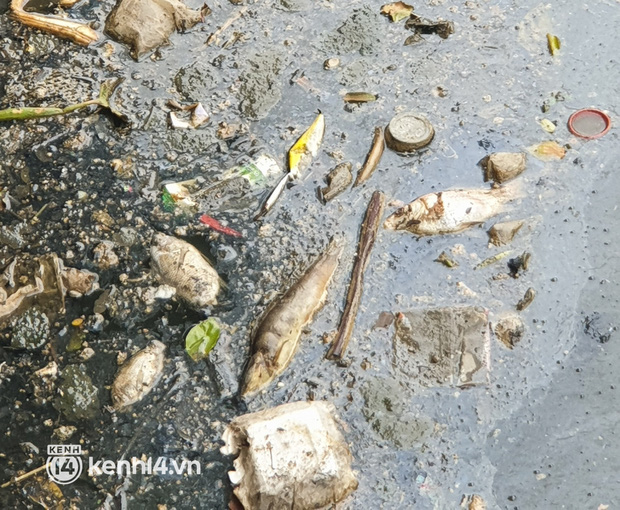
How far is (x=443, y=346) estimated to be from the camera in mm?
2555

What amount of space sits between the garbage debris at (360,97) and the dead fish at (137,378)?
1.61m

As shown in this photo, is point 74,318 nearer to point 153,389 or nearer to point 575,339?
point 153,389

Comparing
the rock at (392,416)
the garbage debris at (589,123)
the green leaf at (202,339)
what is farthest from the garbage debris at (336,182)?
the garbage debris at (589,123)

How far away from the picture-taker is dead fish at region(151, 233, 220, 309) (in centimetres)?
265

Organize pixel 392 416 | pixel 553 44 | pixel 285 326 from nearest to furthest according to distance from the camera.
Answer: pixel 392 416 < pixel 285 326 < pixel 553 44

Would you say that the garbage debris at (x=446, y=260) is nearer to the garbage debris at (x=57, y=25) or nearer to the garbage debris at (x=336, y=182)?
the garbage debris at (x=336, y=182)

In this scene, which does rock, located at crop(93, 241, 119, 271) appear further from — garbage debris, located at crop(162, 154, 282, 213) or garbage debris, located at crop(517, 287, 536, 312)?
garbage debris, located at crop(517, 287, 536, 312)

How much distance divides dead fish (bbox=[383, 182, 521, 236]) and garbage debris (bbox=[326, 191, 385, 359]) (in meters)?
0.08

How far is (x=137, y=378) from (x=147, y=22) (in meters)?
2.02

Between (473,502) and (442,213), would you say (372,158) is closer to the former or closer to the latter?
(442,213)

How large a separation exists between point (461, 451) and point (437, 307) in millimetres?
598

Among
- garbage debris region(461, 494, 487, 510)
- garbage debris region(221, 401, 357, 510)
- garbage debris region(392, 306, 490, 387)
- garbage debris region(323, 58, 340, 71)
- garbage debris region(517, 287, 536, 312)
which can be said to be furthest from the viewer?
garbage debris region(323, 58, 340, 71)

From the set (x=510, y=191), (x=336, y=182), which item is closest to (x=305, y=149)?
(x=336, y=182)

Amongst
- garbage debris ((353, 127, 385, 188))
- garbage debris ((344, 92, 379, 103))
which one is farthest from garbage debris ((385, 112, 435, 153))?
garbage debris ((344, 92, 379, 103))
